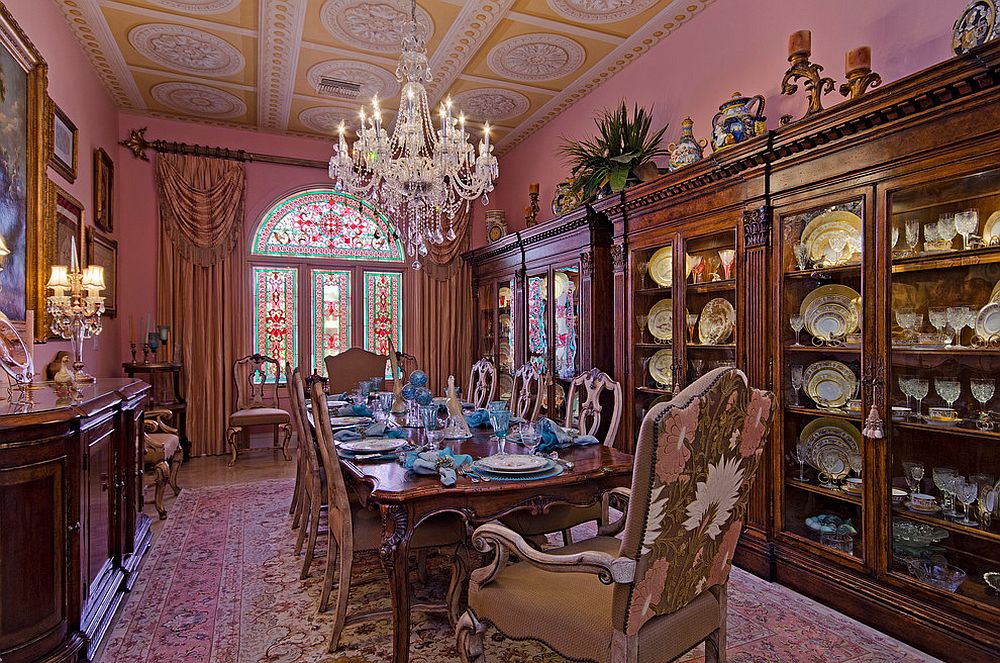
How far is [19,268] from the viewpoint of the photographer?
2855 millimetres

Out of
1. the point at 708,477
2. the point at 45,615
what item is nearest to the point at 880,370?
the point at 708,477

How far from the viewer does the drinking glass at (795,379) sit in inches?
108

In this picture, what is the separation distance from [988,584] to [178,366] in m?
5.55

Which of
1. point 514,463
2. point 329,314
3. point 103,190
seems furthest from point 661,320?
point 103,190

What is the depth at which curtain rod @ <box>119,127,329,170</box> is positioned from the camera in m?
5.30

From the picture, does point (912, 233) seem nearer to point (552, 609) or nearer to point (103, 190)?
point (552, 609)

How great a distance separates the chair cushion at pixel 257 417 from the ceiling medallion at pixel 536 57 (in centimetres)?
361

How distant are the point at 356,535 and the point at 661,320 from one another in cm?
233

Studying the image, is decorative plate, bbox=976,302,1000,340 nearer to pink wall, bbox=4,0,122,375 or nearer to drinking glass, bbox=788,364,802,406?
drinking glass, bbox=788,364,802,406

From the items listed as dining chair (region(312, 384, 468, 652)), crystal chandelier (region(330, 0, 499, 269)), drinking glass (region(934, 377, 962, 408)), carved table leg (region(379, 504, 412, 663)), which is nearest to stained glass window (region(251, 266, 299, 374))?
crystal chandelier (region(330, 0, 499, 269))

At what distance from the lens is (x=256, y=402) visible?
5.71m

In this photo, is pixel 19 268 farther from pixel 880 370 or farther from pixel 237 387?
pixel 880 370

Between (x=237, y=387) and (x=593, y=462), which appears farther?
(x=237, y=387)

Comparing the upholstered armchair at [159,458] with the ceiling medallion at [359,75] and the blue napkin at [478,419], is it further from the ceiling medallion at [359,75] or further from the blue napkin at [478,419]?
→ the ceiling medallion at [359,75]
